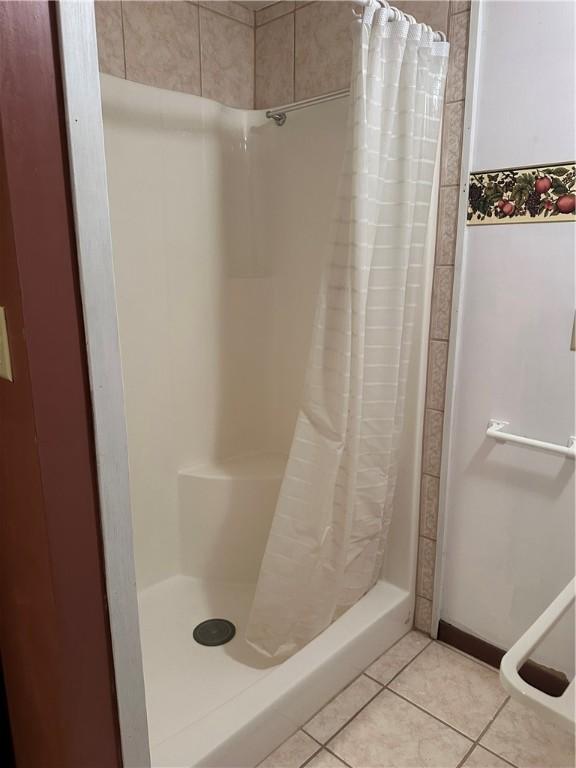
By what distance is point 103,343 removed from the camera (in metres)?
0.74

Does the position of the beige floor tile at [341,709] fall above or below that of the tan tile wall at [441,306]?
below

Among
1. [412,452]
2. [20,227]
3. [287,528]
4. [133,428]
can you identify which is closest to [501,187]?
[412,452]

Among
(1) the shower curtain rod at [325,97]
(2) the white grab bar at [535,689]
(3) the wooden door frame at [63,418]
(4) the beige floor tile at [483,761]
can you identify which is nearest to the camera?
(3) the wooden door frame at [63,418]

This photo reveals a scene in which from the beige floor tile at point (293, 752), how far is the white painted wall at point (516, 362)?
0.62 metres

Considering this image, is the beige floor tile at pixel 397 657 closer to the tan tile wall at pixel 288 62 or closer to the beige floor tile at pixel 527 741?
the tan tile wall at pixel 288 62

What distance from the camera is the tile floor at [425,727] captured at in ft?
4.41

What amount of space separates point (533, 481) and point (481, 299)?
0.51 m

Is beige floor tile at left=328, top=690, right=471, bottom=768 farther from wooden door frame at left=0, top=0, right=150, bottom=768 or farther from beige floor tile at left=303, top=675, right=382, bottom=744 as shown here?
wooden door frame at left=0, top=0, right=150, bottom=768

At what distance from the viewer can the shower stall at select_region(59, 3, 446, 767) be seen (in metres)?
1.58

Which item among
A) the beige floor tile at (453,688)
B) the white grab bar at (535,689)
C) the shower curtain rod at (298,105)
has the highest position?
the shower curtain rod at (298,105)

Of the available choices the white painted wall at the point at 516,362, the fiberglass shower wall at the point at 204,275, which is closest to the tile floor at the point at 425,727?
the white painted wall at the point at 516,362

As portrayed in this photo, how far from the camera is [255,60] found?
6.37 feet

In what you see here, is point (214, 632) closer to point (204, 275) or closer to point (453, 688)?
point (453, 688)

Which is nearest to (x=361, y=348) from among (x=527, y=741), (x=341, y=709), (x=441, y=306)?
(x=441, y=306)
